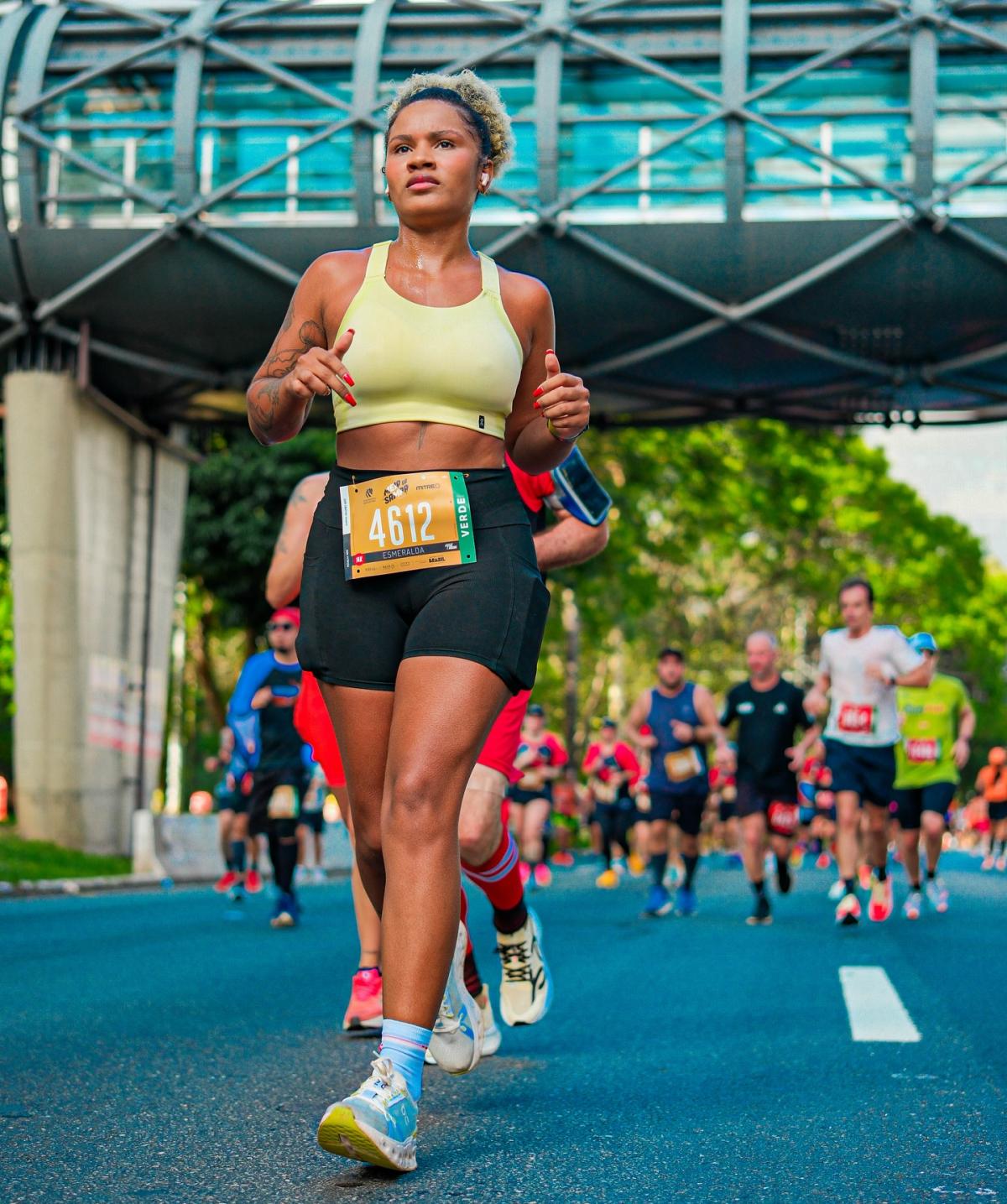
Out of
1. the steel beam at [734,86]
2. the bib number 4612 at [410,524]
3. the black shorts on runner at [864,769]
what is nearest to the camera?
the bib number 4612 at [410,524]

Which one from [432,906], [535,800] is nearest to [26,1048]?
[432,906]

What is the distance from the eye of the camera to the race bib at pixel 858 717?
41.7 feet

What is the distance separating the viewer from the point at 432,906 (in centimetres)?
391

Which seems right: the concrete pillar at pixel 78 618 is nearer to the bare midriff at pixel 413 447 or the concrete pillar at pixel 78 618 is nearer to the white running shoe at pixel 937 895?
the white running shoe at pixel 937 895

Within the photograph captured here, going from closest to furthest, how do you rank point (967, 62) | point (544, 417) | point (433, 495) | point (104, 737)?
point (433, 495)
point (544, 417)
point (967, 62)
point (104, 737)

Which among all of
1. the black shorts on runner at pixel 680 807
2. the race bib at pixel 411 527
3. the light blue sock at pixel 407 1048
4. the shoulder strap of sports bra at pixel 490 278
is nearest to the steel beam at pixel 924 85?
the black shorts on runner at pixel 680 807

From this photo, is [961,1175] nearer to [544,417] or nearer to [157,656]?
[544,417]

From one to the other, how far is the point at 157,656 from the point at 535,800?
802 cm

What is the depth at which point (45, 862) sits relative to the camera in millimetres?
20922

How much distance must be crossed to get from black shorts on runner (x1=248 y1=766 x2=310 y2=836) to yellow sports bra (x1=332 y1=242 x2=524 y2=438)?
8708 mm

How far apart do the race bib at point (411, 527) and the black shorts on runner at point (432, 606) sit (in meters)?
0.04

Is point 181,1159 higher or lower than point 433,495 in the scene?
lower

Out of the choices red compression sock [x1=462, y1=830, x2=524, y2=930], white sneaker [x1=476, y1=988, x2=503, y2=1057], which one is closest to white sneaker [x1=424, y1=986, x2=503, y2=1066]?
white sneaker [x1=476, y1=988, x2=503, y2=1057]

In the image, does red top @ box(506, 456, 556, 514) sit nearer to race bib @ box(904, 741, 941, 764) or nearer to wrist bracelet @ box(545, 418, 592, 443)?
wrist bracelet @ box(545, 418, 592, 443)
